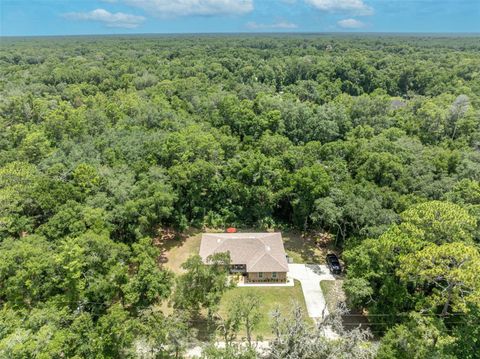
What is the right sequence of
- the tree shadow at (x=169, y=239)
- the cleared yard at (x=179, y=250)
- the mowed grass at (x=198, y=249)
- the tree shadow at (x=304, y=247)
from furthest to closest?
the tree shadow at (x=169, y=239) → the tree shadow at (x=304, y=247) → the mowed grass at (x=198, y=249) → the cleared yard at (x=179, y=250)

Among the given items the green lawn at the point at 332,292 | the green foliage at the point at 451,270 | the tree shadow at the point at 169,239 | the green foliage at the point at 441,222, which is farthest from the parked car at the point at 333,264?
the tree shadow at the point at 169,239

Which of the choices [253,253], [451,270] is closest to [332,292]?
[253,253]

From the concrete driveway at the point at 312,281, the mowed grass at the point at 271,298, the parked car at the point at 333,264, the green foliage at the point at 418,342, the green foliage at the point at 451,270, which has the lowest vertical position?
the mowed grass at the point at 271,298

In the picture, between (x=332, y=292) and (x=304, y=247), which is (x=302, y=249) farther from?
(x=332, y=292)

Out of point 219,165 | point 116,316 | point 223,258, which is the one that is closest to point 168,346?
point 116,316

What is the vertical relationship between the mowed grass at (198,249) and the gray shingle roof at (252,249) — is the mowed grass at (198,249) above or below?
below

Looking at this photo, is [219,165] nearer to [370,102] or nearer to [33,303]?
[33,303]

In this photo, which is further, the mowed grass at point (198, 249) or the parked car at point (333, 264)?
the mowed grass at point (198, 249)

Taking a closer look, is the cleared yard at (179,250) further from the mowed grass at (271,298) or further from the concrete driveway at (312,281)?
the concrete driveway at (312,281)
